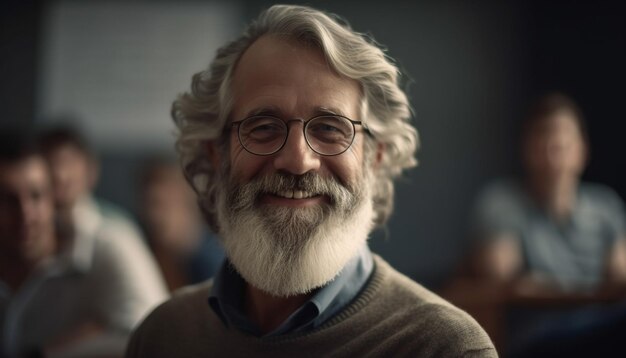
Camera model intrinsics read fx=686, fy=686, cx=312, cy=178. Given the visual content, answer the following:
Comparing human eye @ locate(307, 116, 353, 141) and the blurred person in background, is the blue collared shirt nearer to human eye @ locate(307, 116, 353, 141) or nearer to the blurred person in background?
human eye @ locate(307, 116, 353, 141)

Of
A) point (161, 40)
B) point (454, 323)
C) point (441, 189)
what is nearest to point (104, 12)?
point (161, 40)

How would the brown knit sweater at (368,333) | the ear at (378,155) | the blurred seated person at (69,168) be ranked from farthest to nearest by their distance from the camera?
the blurred seated person at (69,168), the ear at (378,155), the brown knit sweater at (368,333)

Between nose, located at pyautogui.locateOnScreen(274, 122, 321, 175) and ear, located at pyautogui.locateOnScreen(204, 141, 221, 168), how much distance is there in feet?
0.72

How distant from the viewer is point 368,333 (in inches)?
44.1

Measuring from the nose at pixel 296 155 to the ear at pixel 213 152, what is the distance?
22 cm

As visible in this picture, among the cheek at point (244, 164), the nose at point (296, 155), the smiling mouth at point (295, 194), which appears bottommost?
the smiling mouth at point (295, 194)

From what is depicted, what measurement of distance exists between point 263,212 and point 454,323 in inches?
14.5

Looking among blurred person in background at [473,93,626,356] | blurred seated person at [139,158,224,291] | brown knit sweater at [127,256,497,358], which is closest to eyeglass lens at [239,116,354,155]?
brown knit sweater at [127,256,497,358]

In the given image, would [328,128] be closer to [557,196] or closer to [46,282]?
[46,282]

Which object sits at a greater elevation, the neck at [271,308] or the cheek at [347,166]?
the cheek at [347,166]

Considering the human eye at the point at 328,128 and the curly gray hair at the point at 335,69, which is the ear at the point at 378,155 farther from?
the human eye at the point at 328,128

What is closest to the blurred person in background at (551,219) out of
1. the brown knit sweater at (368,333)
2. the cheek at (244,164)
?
the brown knit sweater at (368,333)

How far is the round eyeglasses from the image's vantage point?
1.15 m

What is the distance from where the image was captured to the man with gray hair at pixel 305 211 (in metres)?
1.13
